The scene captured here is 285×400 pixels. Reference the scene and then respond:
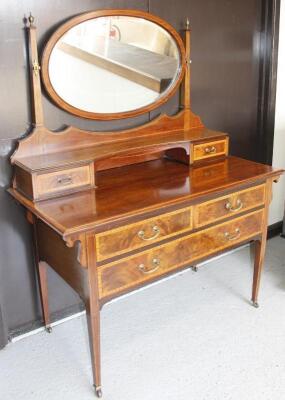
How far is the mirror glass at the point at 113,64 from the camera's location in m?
1.81

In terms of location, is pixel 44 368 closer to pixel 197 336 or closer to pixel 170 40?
pixel 197 336

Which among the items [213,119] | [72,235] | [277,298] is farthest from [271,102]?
[72,235]

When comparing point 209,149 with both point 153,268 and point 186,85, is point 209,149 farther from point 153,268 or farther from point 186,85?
point 153,268

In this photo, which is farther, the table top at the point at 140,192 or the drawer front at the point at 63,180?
the drawer front at the point at 63,180

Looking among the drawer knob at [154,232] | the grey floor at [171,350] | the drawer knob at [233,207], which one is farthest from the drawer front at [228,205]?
the grey floor at [171,350]

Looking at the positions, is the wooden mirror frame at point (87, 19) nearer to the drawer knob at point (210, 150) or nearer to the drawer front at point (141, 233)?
the drawer knob at point (210, 150)

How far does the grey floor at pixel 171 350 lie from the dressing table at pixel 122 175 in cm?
15

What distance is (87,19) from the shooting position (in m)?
1.79

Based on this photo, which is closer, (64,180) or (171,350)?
(64,180)

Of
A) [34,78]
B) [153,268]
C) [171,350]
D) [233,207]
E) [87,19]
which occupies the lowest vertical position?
[171,350]

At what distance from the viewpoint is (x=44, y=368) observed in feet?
6.12

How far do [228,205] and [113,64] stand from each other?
0.80m

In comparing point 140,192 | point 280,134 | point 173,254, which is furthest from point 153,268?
point 280,134

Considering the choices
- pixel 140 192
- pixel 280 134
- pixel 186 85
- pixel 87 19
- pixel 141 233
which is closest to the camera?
pixel 141 233
